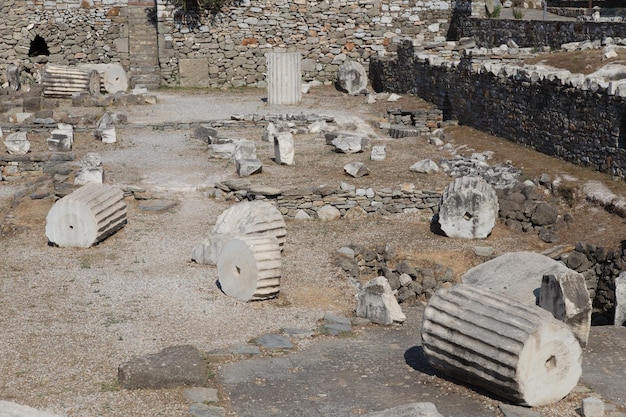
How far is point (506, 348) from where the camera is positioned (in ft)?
29.3

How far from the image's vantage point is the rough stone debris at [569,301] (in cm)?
1066

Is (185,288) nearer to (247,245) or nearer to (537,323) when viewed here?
(247,245)

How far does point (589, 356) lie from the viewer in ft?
34.4

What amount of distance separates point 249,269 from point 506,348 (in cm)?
426

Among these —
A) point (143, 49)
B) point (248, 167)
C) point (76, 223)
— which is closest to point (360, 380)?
point (76, 223)

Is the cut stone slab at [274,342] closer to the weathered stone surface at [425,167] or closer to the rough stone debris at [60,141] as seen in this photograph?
the weathered stone surface at [425,167]

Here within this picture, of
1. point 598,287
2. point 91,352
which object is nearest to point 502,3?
point 598,287

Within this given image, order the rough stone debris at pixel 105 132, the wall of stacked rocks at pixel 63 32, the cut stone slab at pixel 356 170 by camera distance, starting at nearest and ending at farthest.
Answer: the cut stone slab at pixel 356 170 → the rough stone debris at pixel 105 132 → the wall of stacked rocks at pixel 63 32

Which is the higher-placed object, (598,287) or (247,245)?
(247,245)

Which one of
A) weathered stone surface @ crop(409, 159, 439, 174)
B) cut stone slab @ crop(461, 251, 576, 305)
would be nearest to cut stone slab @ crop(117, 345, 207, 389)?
cut stone slab @ crop(461, 251, 576, 305)

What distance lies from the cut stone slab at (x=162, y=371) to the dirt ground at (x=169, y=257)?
5.0 inches

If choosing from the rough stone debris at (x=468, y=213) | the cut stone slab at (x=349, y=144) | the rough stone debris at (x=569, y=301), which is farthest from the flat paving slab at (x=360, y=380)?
the cut stone slab at (x=349, y=144)

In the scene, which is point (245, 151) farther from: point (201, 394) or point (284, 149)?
point (201, 394)

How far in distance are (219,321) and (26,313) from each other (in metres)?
2.25
